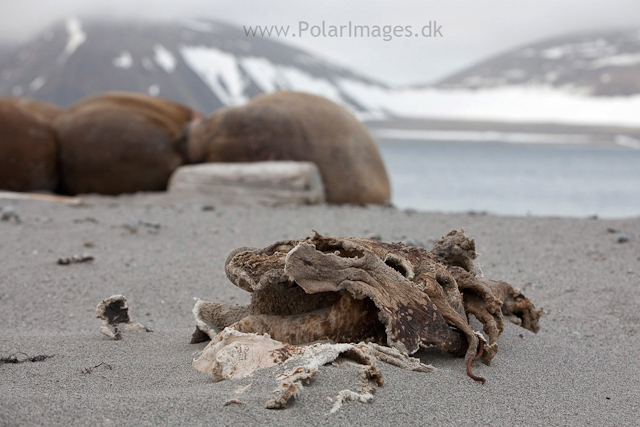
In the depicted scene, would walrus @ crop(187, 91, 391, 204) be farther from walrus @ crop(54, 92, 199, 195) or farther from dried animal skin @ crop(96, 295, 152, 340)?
dried animal skin @ crop(96, 295, 152, 340)

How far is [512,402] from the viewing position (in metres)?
2.15

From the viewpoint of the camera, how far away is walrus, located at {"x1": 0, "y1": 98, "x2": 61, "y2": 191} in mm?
7680

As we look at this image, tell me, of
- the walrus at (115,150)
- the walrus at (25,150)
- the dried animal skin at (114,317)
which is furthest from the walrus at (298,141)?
the dried animal skin at (114,317)

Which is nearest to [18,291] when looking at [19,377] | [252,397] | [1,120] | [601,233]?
[19,377]

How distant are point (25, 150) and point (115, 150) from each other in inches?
45.9

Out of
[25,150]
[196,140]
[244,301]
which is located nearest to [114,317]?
[244,301]

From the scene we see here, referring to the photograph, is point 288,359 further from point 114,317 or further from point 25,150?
point 25,150

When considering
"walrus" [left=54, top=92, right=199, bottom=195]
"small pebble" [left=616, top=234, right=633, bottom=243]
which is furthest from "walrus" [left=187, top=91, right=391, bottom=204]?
"small pebble" [left=616, top=234, right=633, bottom=243]

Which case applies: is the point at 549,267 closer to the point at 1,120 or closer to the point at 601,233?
the point at 601,233

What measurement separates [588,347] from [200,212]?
4.62 meters

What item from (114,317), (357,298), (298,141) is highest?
(298,141)

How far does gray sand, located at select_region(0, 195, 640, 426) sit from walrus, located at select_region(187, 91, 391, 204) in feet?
3.39

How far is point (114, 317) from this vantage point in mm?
2883

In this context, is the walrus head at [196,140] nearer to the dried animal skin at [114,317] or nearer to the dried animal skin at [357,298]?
the dried animal skin at [114,317]
